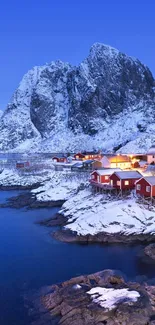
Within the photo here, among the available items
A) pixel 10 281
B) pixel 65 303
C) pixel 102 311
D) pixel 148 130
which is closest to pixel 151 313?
pixel 102 311

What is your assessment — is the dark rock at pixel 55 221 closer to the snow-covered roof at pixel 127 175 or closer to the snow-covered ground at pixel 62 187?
the snow-covered roof at pixel 127 175

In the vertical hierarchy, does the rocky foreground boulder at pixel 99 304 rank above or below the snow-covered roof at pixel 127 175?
below

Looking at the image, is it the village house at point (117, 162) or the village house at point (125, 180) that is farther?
the village house at point (117, 162)

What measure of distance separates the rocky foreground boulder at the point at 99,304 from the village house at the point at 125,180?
24.1 metres

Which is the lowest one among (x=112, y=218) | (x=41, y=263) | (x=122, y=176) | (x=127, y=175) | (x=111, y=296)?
(x=41, y=263)

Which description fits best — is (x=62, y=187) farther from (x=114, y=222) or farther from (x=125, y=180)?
(x=114, y=222)

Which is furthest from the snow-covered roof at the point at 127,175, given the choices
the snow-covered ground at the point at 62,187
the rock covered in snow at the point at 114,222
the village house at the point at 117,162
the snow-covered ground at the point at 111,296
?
the snow-covered ground at the point at 111,296

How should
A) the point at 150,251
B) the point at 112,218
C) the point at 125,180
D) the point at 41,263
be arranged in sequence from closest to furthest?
the point at 41,263
the point at 150,251
the point at 112,218
the point at 125,180

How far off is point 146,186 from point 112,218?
7.82 metres

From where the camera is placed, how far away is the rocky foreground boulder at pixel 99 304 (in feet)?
64.7

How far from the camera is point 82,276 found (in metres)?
26.2

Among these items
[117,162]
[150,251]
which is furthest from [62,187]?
[150,251]

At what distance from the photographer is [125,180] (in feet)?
158

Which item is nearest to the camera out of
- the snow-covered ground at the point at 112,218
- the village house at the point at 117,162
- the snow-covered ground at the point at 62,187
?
the snow-covered ground at the point at 112,218
